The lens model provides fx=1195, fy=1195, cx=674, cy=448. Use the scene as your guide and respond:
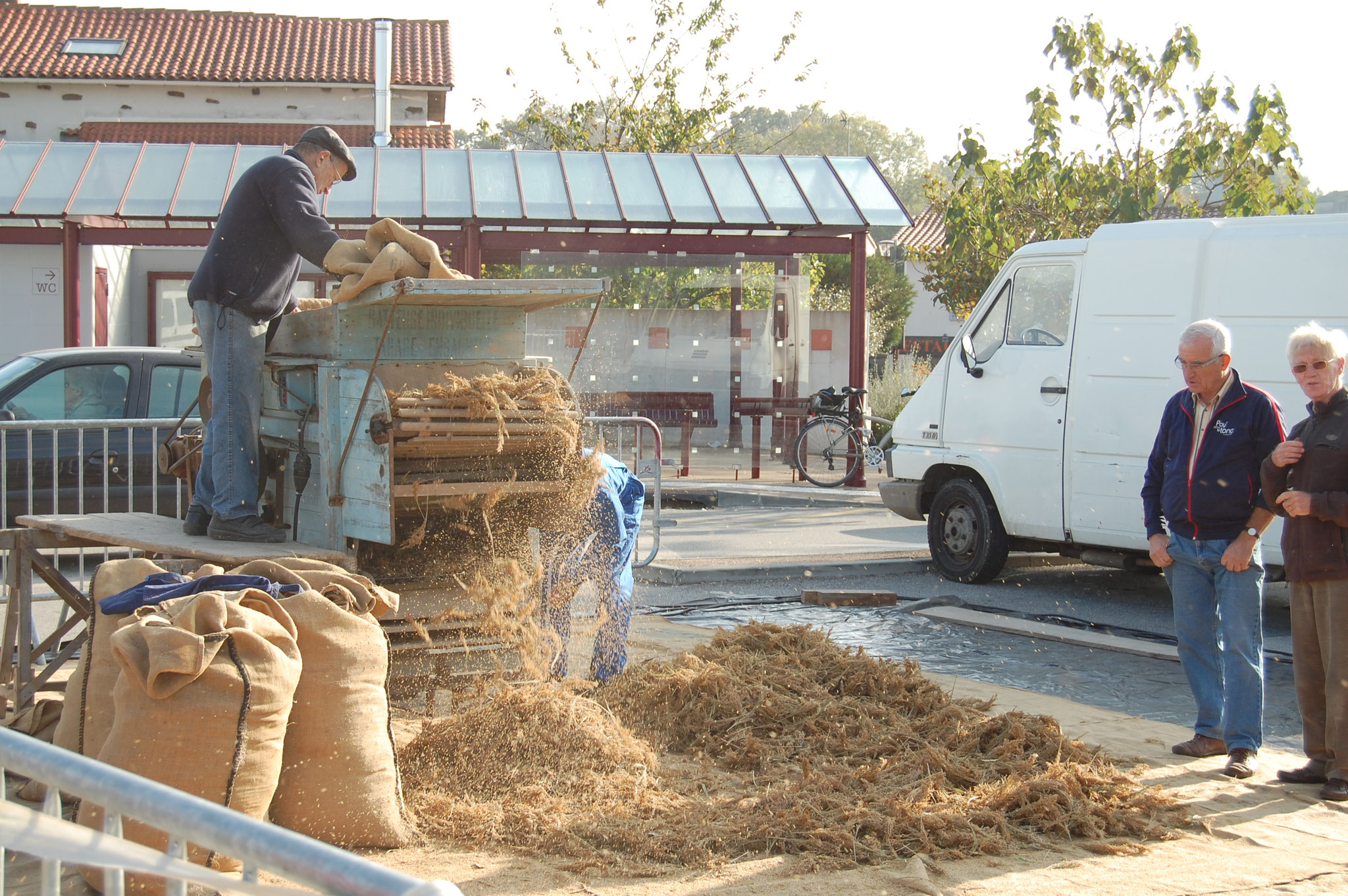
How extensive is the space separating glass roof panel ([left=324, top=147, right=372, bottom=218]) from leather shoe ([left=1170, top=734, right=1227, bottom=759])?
38.6ft

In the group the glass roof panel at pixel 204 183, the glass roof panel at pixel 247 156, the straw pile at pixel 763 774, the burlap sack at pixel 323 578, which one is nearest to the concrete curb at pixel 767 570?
the straw pile at pixel 763 774

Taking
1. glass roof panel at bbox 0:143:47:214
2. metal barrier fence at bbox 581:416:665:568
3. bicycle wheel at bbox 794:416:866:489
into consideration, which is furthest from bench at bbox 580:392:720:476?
glass roof panel at bbox 0:143:47:214

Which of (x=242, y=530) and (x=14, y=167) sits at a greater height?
(x=14, y=167)

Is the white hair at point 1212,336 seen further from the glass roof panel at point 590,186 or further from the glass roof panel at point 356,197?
the glass roof panel at point 356,197

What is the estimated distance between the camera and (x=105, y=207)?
14.6 meters

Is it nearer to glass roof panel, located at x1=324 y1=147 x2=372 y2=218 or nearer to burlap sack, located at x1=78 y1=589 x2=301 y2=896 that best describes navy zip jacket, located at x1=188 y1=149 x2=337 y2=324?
burlap sack, located at x1=78 y1=589 x2=301 y2=896

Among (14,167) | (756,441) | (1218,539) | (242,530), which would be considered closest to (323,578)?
(242,530)

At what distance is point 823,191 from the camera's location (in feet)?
53.1

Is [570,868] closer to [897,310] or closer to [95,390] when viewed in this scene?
[95,390]

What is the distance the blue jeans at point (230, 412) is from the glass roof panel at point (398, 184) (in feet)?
31.7

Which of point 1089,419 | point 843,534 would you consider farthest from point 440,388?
point 843,534

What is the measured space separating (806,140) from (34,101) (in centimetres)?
7217

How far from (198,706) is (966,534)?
7.25 meters

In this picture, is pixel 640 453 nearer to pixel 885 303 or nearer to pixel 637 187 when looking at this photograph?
pixel 637 187
